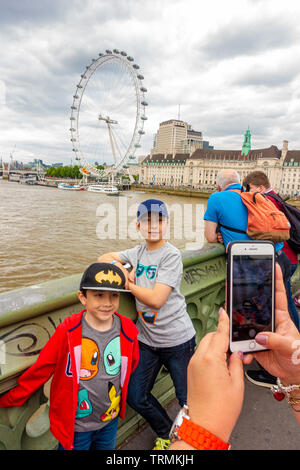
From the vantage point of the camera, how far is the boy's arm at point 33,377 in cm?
117

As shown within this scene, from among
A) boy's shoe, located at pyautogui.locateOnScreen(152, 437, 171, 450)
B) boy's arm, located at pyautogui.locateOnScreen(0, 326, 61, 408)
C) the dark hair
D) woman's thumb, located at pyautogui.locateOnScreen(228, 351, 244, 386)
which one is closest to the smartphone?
woman's thumb, located at pyautogui.locateOnScreen(228, 351, 244, 386)

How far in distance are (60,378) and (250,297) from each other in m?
0.92

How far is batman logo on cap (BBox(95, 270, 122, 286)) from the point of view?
1297 mm

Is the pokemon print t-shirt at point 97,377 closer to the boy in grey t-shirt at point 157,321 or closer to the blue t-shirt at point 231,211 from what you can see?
the boy in grey t-shirt at point 157,321

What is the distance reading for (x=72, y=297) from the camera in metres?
1.34

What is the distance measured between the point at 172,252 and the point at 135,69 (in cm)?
3924

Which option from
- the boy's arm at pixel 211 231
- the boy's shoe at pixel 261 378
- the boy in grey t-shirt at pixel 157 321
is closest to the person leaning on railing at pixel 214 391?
the boy in grey t-shirt at pixel 157 321

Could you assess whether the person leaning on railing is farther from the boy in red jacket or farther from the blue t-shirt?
the blue t-shirt

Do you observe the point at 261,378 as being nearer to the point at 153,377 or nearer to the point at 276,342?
the point at 153,377

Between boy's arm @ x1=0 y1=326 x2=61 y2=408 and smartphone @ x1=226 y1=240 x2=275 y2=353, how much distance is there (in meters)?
0.75

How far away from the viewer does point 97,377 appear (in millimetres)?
1371

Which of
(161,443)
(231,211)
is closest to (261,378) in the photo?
(161,443)

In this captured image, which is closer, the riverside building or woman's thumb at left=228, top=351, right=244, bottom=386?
woman's thumb at left=228, top=351, right=244, bottom=386
